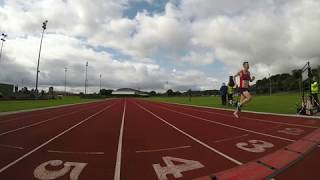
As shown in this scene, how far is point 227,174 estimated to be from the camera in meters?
4.23

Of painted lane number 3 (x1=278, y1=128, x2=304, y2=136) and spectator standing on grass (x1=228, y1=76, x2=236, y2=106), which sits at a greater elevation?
spectator standing on grass (x1=228, y1=76, x2=236, y2=106)

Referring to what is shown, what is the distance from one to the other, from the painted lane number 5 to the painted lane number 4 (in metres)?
3.53

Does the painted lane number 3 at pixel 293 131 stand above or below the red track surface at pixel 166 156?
above

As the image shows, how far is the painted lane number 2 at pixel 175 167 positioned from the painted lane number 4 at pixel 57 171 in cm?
134

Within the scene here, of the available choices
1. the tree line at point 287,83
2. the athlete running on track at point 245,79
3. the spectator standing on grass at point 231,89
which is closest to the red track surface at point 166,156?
the athlete running on track at point 245,79

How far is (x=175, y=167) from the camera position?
464 centimetres

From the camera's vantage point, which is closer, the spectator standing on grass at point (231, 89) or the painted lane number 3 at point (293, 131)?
the painted lane number 3 at point (293, 131)

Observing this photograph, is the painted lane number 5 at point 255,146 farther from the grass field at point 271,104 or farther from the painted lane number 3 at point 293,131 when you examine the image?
the grass field at point 271,104

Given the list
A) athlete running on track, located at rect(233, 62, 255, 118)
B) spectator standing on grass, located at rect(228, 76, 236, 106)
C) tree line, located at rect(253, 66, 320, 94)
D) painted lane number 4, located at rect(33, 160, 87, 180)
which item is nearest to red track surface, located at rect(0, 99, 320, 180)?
painted lane number 4, located at rect(33, 160, 87, 180)

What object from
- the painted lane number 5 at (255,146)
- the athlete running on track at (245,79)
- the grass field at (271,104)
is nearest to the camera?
the painted lane number 5 at (255,146)

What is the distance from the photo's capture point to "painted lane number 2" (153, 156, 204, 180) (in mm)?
4253

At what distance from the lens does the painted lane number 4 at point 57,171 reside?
424 cm

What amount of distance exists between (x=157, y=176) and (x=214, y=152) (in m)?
1.98

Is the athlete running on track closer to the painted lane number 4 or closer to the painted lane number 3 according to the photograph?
the painted lane number 3
